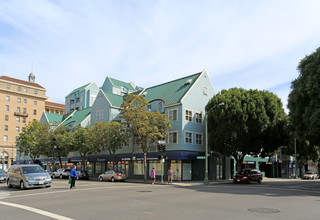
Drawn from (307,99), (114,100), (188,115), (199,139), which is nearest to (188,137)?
(199,139)

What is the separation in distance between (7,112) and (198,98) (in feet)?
234

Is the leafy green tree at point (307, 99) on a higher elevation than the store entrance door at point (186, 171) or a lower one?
higher

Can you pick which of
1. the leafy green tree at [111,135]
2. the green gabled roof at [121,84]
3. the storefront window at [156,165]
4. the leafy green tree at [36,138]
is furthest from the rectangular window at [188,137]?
the green gabled roof at [121,84]

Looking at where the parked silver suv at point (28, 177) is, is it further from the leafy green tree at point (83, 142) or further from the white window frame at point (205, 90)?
the white window frame at point (205, 90)

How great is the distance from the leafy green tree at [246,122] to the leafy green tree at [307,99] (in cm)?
580

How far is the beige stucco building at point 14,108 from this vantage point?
87125 mm

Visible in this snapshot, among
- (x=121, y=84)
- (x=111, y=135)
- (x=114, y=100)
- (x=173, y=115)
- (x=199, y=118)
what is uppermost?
(x=121, y=84)

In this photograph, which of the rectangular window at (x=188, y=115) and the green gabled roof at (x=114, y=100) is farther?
the green gabled roof at (x=114, y=100)

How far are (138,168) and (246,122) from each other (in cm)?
1586

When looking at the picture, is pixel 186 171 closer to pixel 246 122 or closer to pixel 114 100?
pixel 246 122

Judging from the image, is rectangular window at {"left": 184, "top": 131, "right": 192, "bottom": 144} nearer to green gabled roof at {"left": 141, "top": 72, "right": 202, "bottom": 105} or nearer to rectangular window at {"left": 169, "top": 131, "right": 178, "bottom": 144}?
rectangular window at {"left": 169, "top": 131, "right": 178, "bottom": 144}

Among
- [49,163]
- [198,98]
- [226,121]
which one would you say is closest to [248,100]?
[226,121]

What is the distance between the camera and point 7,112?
8912 cm

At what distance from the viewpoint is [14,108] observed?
299ft
